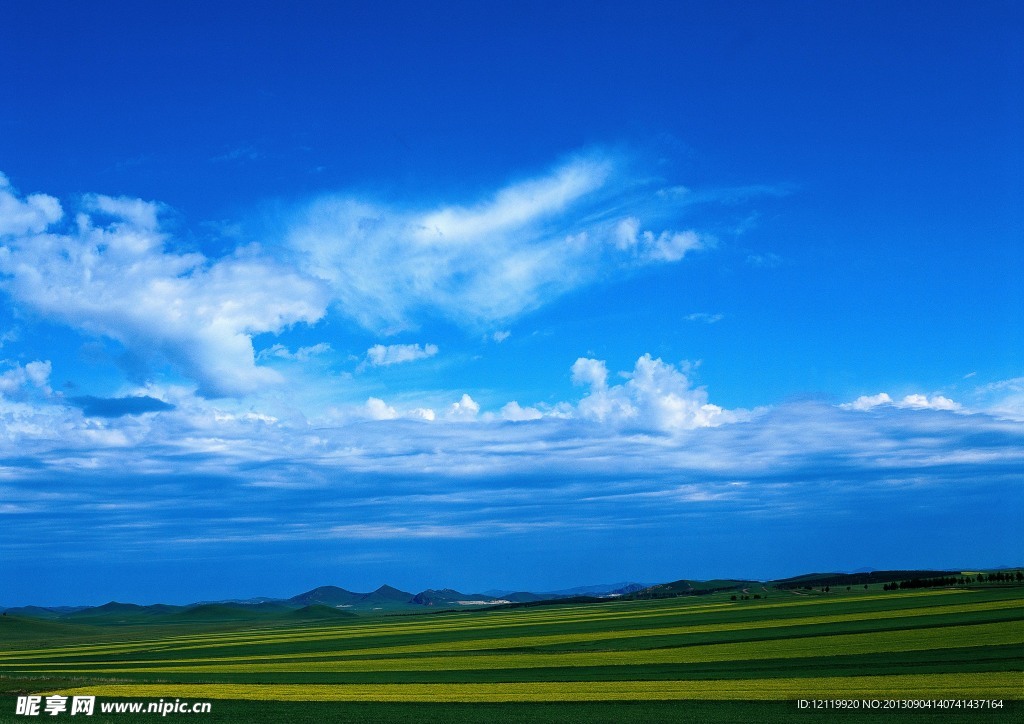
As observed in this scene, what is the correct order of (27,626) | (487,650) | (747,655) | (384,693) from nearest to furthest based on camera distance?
(384,693) < (747,655) < (487,650) < (27,626)

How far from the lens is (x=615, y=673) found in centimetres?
4534

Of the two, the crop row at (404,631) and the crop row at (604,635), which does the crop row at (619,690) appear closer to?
the crop row at (604,635)

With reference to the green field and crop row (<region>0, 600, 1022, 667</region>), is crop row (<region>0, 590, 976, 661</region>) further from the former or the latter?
the green field

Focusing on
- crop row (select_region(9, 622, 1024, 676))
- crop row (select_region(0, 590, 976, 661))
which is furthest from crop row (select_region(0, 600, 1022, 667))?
crop row (select_region(9, 622, 1024, 676))

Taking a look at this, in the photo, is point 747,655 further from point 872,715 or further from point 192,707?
point 192,707

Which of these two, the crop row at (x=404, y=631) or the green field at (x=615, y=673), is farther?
the crop row at (x=404, y=631)

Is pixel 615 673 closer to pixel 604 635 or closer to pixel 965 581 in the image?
pixel 604 635

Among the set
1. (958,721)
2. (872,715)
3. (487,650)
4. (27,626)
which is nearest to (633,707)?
(872,715)

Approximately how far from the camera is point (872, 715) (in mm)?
29031

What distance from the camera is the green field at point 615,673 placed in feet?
108

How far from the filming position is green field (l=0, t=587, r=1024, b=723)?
108 feet

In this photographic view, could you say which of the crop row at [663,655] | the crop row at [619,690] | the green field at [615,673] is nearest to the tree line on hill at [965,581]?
the green field at [615,673]

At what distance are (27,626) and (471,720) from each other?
174261 mm

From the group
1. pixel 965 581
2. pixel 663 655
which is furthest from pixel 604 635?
pixel 965 581
